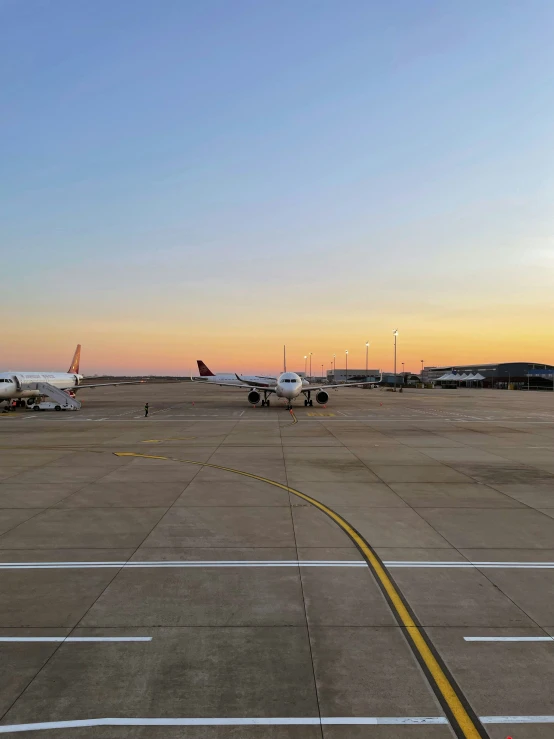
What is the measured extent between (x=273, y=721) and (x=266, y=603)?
2.31 m

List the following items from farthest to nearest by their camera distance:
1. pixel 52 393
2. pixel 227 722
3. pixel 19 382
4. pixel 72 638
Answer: pixel 52 393 → pixel 19 382 → pixel 72 638 → pixel 227 722

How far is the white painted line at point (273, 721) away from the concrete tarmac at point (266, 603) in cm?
2

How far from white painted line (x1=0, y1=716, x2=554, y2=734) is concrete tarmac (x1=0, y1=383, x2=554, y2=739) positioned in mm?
19

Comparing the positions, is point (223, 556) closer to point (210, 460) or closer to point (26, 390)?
point (210, 460)

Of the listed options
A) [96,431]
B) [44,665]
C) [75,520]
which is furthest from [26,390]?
[44,665]

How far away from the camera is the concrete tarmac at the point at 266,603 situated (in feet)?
15.2

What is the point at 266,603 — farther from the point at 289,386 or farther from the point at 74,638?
the point at 289,386

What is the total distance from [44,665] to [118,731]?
58.6 inches

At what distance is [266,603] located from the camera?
679 cm

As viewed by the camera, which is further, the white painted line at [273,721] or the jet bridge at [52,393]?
the jet bridge at [52,393]

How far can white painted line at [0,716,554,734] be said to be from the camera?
14.6 feet

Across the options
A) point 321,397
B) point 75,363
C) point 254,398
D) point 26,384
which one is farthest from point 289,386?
point 75,363

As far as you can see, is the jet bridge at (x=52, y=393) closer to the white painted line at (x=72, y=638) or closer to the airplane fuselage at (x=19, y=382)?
the airplane fuselage at (x=19, y=382)

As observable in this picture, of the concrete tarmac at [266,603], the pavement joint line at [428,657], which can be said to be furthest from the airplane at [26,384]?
the pavement joint line at [428,657]
